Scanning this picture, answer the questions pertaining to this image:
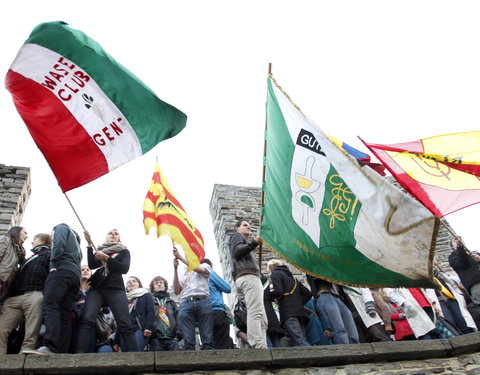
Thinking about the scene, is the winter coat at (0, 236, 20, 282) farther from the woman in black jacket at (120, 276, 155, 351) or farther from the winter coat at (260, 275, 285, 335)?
the winter coat at (260, 275, 285, 335)

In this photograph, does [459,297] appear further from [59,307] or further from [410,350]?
[59,307]

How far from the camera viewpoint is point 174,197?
25.0 ft

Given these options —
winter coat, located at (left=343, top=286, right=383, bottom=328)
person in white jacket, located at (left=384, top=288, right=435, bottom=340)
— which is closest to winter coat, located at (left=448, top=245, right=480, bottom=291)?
person in white jacket, located at (left=384, top=288, right=435, bottom=340)

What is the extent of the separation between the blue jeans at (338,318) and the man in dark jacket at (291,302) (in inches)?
9.4

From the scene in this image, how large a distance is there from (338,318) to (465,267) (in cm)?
206

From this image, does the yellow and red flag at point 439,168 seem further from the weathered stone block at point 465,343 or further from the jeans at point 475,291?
the weathered stone block at point 465,343

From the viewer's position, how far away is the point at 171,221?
713 centimetres

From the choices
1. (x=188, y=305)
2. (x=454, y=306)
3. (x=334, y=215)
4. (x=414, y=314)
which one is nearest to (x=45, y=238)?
(x=188, y=305)

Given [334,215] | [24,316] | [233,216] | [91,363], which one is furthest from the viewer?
[233,216]

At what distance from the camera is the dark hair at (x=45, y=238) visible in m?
6.04

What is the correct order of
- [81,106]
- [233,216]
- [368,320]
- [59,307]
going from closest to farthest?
[59,307]
[81,106]
[368,320]
[233,216]

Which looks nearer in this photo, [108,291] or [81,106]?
[108,291]

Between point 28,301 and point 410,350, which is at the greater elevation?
point 28,301

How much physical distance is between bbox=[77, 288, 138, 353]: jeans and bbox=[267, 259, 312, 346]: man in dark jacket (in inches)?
67.1
